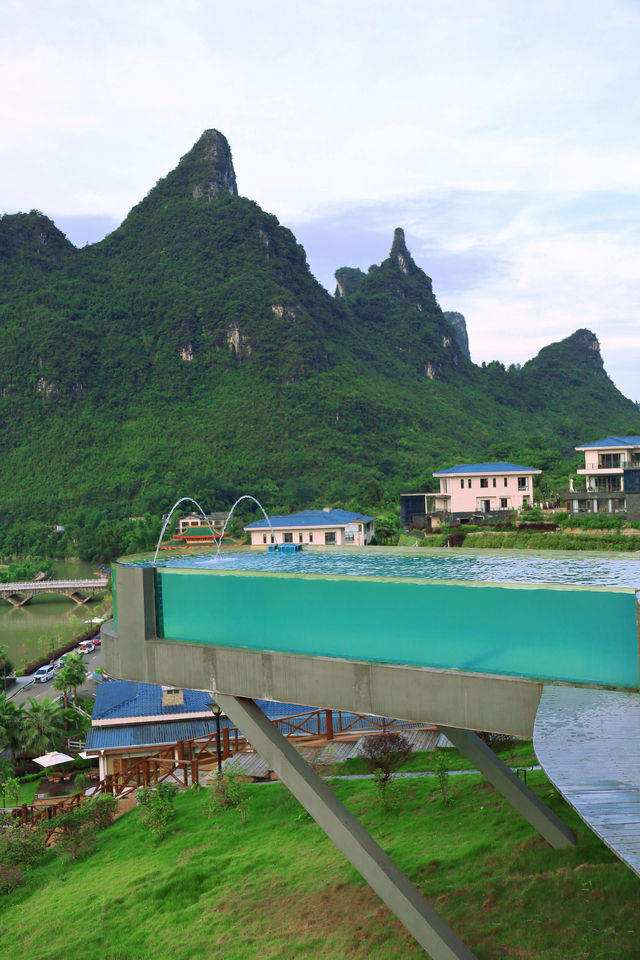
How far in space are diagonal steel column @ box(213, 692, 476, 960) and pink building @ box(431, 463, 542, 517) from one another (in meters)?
41.5

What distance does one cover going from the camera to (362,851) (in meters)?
4.71

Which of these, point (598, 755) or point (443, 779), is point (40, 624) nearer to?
point (443, 779)

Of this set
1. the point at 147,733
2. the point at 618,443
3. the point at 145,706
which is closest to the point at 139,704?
the point at 145,706

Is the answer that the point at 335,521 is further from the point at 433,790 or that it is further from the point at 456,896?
the point at 456,896

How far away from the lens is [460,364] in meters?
139

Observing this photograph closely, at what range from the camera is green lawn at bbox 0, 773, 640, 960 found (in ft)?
18.8

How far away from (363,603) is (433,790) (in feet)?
22.0

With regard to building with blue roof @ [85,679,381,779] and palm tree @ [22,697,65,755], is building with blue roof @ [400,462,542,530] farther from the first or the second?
building with blue roof @ [85,679,381,779]

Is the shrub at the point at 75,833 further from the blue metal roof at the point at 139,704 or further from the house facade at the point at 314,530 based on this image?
the house facade at the point at 314,530

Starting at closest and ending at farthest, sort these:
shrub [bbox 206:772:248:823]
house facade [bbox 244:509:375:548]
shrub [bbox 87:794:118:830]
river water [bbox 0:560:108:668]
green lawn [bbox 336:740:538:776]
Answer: shrub [bbox 206:772:248:823]
green lawn [bbox 336:740:538:776]
shrub [bbox 87:794:118:830]
house facade [bbox 244:509:375:548]
river water [bbox 0:560:108:668]

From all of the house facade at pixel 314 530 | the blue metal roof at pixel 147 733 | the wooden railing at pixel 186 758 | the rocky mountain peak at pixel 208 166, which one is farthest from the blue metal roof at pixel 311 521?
the rocky mountain peak at pixel 208 166

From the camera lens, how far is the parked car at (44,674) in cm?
3319

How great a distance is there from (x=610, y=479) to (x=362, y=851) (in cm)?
4207

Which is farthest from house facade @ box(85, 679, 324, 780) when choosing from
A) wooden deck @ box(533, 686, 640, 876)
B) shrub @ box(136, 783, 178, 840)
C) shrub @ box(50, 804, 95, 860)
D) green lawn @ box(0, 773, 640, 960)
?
wooden deck @ box(533, 686, 640, 876)
